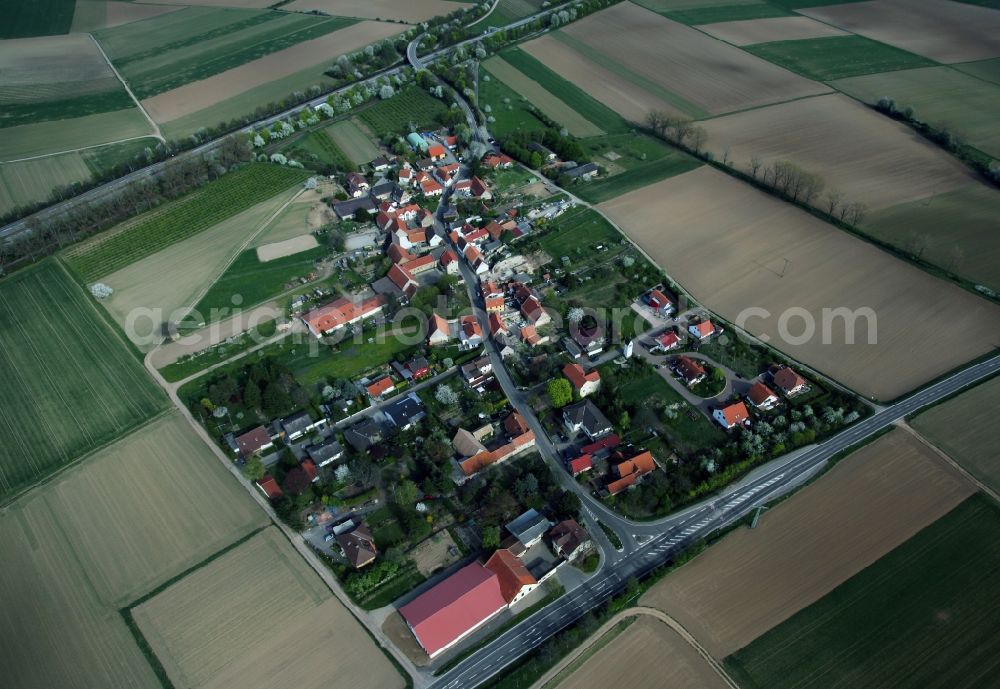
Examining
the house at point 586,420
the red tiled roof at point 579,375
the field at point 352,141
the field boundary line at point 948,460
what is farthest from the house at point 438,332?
the field boundary line at point 948,460

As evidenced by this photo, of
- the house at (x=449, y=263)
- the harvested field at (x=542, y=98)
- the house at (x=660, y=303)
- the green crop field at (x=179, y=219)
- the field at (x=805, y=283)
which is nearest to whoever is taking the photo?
the field at (x=805, y=283)

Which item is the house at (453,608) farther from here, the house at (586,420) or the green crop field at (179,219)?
the green crop field at (179,219)

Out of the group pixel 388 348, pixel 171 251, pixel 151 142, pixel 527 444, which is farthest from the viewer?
pixel 151 142

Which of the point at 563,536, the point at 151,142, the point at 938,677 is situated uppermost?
the point at 151,142

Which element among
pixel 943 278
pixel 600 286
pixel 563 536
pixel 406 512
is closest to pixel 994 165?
pixel 943 278

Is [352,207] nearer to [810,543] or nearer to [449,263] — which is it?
[449,263]

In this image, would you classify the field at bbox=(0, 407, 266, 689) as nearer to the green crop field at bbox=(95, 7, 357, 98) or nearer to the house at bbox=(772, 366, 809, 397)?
the house at bbox=(772, 366, 809, 397)

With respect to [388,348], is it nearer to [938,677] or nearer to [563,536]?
[563,536]

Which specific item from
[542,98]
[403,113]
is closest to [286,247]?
[403,113]
